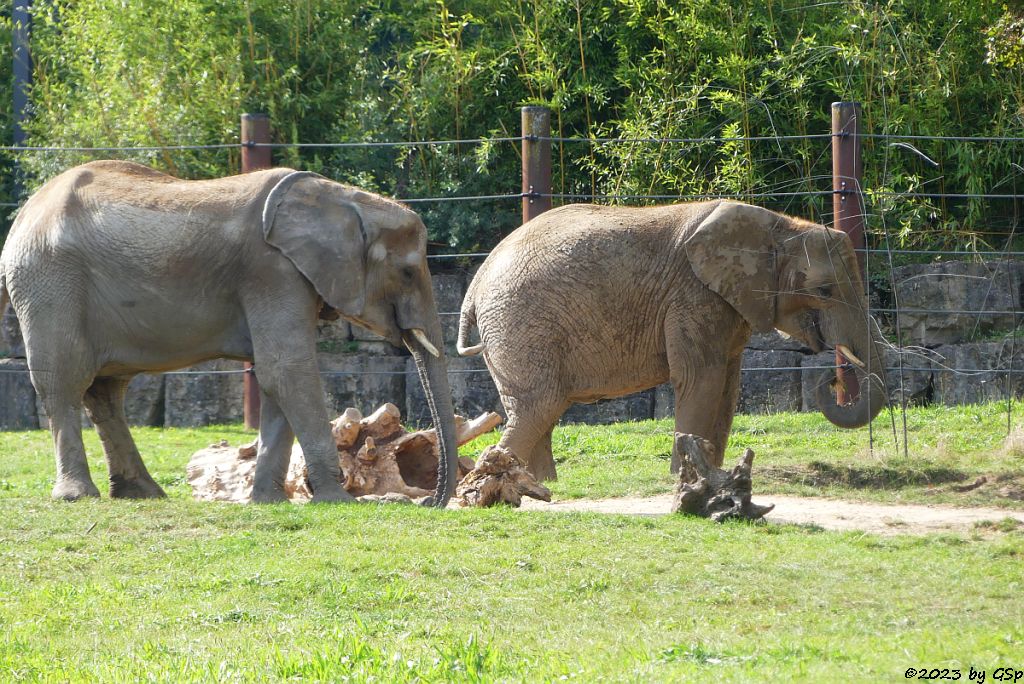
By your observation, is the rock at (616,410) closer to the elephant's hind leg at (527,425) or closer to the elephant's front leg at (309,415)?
the elephant's hind leg at (527,425)

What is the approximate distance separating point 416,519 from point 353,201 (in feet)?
7.68

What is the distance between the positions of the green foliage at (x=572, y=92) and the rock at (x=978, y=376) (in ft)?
4.32

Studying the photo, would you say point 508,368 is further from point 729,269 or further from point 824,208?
point 824,208

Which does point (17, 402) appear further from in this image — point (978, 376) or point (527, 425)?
point (978, 376)

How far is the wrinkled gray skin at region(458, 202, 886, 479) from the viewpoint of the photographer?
39.5ft

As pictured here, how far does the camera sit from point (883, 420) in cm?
1432

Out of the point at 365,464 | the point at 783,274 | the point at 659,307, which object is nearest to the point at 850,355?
the point at 783,274

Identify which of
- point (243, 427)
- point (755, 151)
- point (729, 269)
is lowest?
point (243, 427)

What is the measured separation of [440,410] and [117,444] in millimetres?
2254

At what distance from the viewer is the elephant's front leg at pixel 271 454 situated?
10766mm

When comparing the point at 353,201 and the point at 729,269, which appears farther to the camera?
the point at 729,269

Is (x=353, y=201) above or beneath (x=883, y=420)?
above

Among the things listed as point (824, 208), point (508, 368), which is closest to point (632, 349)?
point (508, 368)

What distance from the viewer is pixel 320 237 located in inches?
415
